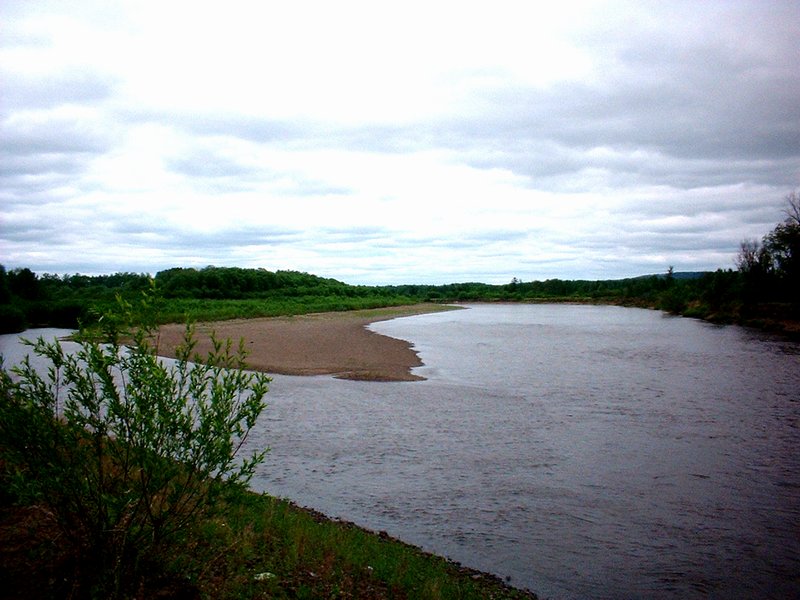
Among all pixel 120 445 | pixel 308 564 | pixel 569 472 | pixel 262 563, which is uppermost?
pixel 120 445

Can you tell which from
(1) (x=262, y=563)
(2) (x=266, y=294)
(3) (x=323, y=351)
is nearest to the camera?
(1) (x=262, y=563)

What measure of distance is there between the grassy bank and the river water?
4.37 ft

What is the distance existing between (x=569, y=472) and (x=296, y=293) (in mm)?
103838

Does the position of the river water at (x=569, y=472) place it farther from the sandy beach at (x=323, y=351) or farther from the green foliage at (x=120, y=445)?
the green foliage at (x=120, y=445)

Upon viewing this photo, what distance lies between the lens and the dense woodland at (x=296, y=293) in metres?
56.0

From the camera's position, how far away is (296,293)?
114 meters

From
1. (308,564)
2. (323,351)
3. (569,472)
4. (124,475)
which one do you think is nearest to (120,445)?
(124,475)

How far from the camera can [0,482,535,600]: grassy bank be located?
562 centimetres

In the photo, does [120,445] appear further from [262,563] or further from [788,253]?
[788,253]

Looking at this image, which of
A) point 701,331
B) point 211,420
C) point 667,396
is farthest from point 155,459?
point 701,331

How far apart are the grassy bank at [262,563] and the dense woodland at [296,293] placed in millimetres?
2340

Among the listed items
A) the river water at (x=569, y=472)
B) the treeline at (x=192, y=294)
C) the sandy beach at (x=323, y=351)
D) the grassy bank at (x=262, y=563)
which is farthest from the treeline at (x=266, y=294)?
Result: the river water at (x=569, y=472)

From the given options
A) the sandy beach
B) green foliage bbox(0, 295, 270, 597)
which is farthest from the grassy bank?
the sandy beach

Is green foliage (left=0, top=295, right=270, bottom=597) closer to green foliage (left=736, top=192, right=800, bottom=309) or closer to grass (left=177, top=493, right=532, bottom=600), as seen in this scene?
grass (left=177, top=493, right=532, bottom=600)
